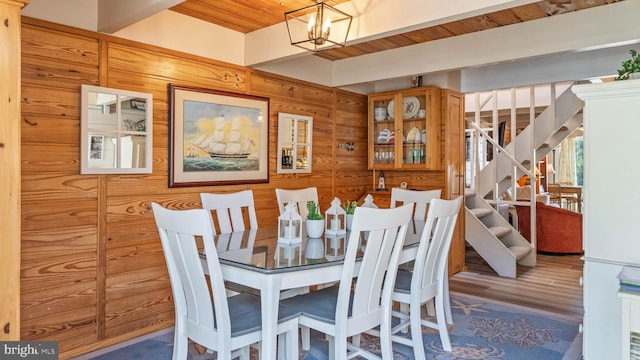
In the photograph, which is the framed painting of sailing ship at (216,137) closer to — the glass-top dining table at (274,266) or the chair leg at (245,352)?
the glass-top dining table at (274,266)

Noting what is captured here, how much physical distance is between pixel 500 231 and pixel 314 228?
341 cm

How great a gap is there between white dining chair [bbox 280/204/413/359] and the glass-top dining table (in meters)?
0.12

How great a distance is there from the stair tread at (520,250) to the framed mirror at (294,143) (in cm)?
265

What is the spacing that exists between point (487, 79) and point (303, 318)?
3.67 meters

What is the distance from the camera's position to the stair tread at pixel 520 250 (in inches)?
193

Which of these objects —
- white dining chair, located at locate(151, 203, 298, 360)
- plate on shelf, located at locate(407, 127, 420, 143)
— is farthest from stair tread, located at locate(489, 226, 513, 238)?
white dining chair, located at locate(151, 203, 298, 360)

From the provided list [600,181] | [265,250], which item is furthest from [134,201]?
[600,181]

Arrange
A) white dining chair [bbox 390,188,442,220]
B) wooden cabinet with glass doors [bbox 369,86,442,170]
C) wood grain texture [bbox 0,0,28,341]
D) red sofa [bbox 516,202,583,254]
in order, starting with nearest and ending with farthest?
wood grain texture [bbox 0,0,28,341] → white dining chair [bbox 390,188,442,220] → wooden cabinet with glass doors [bbox 369,86,442,170] → red sofa [bbox 516,202,583,254]

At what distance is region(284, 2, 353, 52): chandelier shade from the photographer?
2.48 m

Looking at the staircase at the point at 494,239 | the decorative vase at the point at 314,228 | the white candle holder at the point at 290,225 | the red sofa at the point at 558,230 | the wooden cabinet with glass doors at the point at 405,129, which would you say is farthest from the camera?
the red sofa at the point at 558,230

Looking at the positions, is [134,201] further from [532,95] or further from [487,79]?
[532,95]

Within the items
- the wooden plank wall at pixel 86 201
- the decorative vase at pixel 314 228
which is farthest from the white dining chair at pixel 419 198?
the wooden plank wall at pixel 86 201

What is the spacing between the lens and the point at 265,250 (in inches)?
87.8

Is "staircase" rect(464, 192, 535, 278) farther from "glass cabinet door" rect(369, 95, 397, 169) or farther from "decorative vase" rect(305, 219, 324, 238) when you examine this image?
"decorative vase" rect(305, 219, 324, 238)
